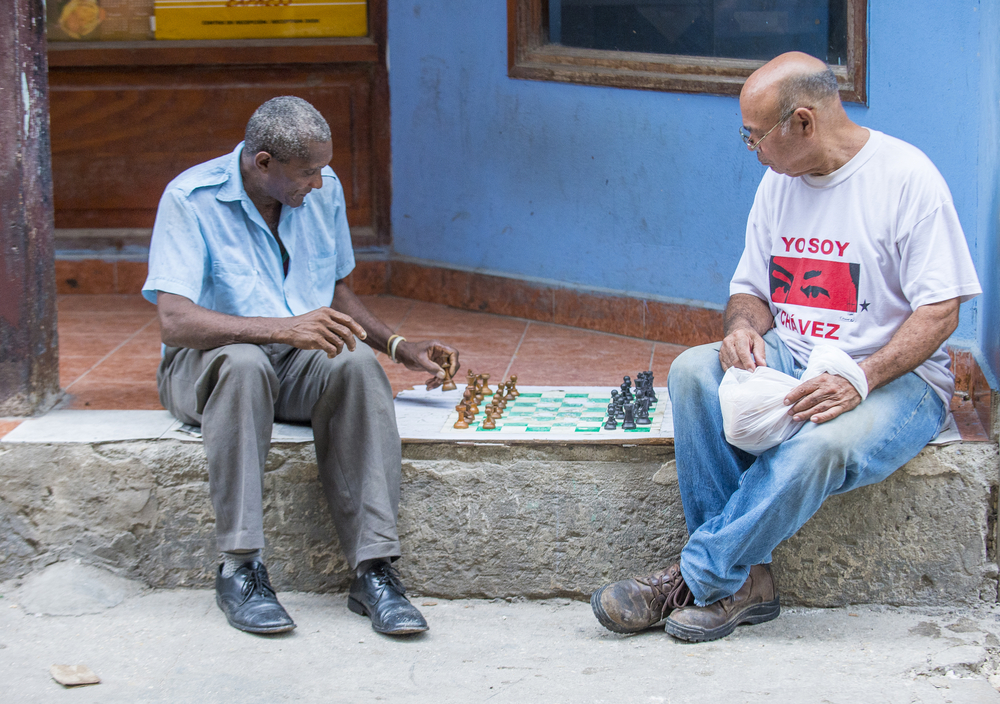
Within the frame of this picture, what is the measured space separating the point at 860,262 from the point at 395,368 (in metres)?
1.95

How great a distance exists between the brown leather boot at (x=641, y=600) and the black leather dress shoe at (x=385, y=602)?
52 cm

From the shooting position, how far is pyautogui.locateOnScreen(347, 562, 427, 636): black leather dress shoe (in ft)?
10.9

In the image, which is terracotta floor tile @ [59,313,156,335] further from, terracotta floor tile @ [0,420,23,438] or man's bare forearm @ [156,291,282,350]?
man's bare forearm @ [156,291,282,350]

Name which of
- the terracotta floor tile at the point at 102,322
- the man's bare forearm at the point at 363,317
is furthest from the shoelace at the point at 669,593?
the terracotta floor tile at the point at 102,322

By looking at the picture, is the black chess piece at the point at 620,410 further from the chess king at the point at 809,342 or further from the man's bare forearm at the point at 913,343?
the man's bare forearm at the point at 913,343

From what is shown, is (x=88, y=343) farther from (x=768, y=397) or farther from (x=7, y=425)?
(x=768, y=397)

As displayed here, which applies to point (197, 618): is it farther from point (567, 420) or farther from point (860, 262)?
point (860, 262)

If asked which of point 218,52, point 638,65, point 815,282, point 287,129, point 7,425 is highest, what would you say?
point 218,52

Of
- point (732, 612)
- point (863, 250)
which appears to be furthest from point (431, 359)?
point (863, 250)

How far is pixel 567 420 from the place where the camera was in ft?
12.3

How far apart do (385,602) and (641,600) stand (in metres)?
0.72

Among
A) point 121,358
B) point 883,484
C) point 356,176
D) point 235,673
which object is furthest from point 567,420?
point 356,176

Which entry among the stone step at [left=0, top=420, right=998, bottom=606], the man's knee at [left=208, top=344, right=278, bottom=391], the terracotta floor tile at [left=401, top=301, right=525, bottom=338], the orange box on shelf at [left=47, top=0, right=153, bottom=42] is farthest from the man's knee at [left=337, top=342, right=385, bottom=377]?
the orange box on shelf at [left=47, top=0, right=153, bottom=42]

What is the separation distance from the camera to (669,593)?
3.31m
